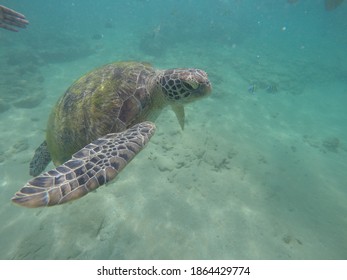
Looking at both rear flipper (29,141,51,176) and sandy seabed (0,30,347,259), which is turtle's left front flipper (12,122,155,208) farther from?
rear flipper (29,141,51,176)

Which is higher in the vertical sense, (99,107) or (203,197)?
(99,107)

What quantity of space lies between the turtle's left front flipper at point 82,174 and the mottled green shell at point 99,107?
1.51 feet

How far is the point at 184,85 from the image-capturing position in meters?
3.19

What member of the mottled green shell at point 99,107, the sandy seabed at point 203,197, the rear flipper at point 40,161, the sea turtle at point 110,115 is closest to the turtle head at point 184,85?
the sea turtle at point 110,115

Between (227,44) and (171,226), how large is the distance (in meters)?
20.2

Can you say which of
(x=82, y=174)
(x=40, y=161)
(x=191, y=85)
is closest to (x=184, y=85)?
(x=191, y=85)

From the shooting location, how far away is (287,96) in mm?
12797

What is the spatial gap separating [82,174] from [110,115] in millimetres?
1136

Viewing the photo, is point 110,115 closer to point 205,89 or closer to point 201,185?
point 205,89

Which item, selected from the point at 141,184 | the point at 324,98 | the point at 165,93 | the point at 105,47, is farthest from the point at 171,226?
the point at 105,47

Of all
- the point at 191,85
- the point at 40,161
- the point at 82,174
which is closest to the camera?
the point at 82,174

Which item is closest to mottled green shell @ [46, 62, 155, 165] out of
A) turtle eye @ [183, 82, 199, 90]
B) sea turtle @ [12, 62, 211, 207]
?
sea turtle @ [12, 62, 211, 207]

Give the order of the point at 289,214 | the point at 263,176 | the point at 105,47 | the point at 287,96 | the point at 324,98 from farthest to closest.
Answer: the point at 105,47, the point at 324,98, the point at 287,96, the point at 263,176, the point at 289,214

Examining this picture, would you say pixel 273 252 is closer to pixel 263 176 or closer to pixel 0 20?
pixel 263 176
